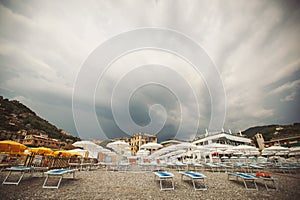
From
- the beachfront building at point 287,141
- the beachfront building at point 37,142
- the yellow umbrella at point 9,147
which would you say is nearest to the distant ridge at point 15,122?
the beachfront building at point 37,142

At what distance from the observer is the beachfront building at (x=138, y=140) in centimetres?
3648

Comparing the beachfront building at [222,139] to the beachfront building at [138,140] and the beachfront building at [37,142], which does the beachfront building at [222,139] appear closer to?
the beachfront building at [138,140]

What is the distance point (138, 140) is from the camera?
37219mm

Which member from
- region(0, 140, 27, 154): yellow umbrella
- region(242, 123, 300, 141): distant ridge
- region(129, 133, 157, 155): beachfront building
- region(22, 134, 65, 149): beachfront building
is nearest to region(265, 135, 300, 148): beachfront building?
region(242, 123, 300, 141): distant ridge

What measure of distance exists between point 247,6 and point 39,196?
11186mm

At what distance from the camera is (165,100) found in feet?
58.0

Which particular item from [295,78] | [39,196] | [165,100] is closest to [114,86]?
[165,100]

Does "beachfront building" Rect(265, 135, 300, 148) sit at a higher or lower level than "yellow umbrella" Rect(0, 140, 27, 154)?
higher

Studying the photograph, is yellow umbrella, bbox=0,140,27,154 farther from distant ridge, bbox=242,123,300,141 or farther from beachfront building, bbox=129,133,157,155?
distant ridge, bbox=242,123,300,141

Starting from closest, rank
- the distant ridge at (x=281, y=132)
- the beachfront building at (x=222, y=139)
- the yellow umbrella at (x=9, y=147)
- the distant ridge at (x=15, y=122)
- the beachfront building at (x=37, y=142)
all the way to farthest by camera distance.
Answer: the yellow umbrella at (x=9, y=147), the beachfront building at (x=37, y=142), the distant ridge at (x=15, y=122), the beachfront building at (x=222, y=139), the distant ridge at (x=281, y=132)

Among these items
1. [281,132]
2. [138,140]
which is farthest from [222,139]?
[281,132]

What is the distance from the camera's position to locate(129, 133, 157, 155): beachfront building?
36478mm

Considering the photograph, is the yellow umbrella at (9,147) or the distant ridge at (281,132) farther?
the distant ridge at (281,132)

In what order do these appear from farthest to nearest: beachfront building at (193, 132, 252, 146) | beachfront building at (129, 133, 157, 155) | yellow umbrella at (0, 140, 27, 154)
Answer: beachfront building at (129, 133, 157, 155) → beachfront building at (193, 132, 252, 146) → yellow umbrella at (0, 140, 27, 154)
